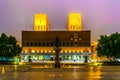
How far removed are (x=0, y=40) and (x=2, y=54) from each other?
830cm

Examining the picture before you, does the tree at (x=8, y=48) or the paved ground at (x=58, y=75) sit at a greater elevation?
the tree at (x=8, y=48)

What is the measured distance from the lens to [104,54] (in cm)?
12275

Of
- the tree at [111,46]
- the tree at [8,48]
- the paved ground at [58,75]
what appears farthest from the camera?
the tree at [8,48]

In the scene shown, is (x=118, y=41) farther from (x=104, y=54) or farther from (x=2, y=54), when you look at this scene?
(x=2, y=54)

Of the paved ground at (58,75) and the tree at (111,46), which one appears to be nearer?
the paved ground at (58,75)

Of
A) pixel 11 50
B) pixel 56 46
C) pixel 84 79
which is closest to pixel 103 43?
pixel 11 50

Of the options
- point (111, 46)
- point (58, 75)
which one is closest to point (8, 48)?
point (111, 46)

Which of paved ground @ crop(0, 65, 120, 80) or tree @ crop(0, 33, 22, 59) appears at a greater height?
tree @ crop(0, 33, 22, 59)

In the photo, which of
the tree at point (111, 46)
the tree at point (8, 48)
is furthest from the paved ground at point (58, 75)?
the tree at point (8, 48)

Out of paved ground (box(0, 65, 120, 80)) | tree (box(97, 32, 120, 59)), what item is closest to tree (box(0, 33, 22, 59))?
tree (box(97, 32, 120, 59))

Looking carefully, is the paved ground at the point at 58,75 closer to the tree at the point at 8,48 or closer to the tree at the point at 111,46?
the tree at the point at 111,46

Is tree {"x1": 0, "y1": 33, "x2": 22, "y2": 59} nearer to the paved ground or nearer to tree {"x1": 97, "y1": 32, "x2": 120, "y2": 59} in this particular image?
tree {"x1": 97, "y1": 32, "x2": 120, "y2": 59}

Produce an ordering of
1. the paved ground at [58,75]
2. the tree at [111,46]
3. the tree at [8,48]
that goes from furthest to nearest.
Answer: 1. the tree at [8,48]
2. the tree at [111,46]
3. the paved ground at [58,75]

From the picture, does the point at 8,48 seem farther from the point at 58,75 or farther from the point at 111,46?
the point at 58,75
